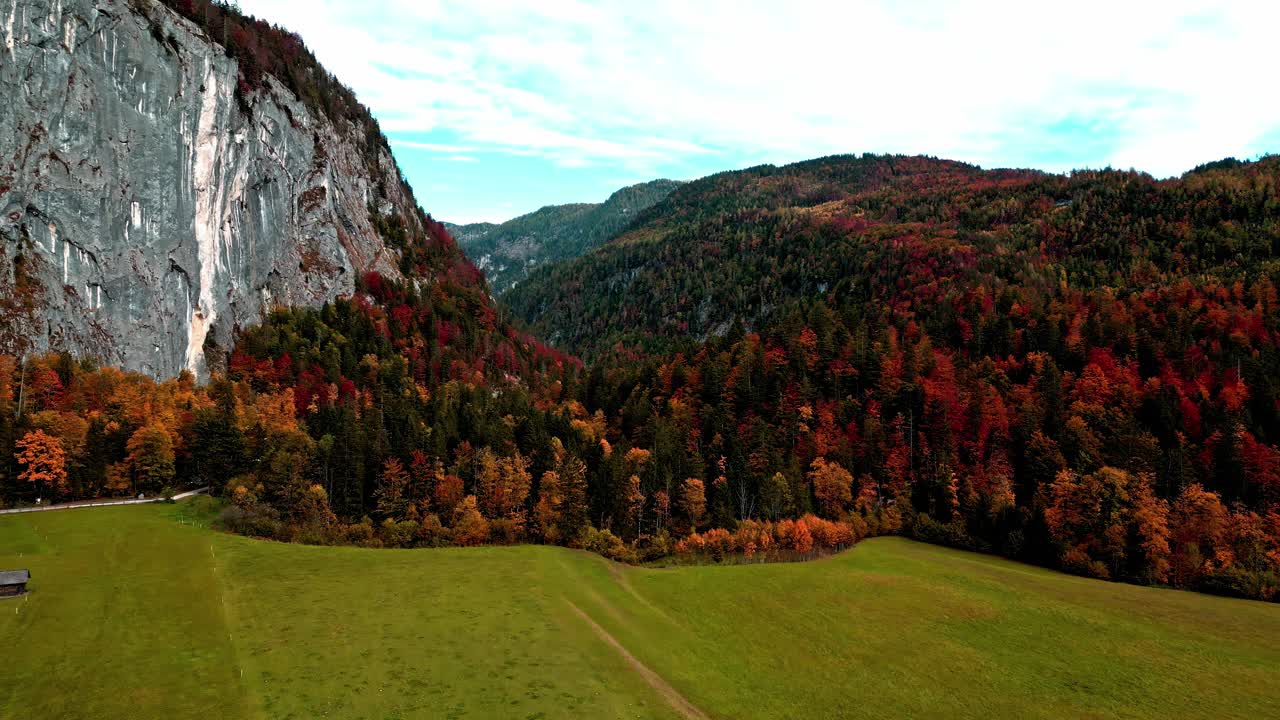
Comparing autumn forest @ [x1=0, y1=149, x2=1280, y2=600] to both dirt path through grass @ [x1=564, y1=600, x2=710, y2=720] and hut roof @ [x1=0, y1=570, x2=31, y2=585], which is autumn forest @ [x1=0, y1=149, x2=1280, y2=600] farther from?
dirt path through grass @ [x1=564, y1=600, x2=710, y2=720]

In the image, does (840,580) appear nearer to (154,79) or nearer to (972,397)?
(972,397)

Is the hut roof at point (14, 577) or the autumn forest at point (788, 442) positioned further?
the autumn forest at point (788, 442)

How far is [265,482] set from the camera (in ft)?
254

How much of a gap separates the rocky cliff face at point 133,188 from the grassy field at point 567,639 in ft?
183

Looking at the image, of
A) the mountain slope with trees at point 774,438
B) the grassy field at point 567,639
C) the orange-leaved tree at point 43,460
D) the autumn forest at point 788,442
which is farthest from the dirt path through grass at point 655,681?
the orange-leaved tree at point 43,460

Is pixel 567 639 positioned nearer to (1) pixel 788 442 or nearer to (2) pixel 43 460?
(1) pixel 788 442

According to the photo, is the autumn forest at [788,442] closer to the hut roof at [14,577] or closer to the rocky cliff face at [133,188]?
the rocky cliff face at [133,188]

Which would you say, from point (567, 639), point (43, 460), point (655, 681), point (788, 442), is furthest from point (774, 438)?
point (43, 460)

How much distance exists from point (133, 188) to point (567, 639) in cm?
10663

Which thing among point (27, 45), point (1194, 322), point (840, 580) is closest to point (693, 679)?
point (840, 580)

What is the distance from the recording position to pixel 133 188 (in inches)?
4304

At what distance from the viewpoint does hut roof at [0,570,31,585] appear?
4091 cm

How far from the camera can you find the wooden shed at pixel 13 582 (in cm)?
4097

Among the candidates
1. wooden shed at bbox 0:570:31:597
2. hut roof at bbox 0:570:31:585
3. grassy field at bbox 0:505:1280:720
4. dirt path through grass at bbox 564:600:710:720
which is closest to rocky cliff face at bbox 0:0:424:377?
grassy field at bbox 0:505:1280:720
